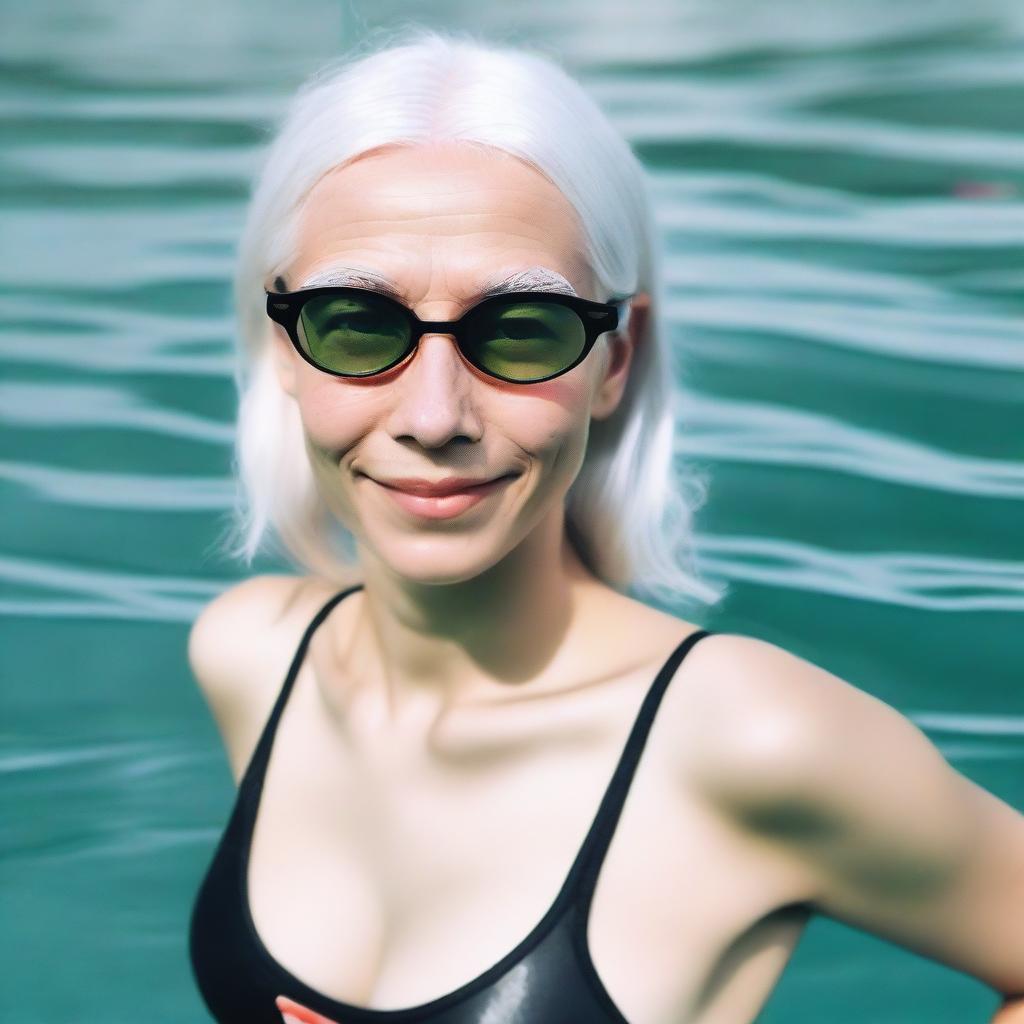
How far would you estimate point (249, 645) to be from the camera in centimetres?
222

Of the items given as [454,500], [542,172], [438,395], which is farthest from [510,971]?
[542,172]

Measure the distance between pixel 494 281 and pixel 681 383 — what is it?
200cm

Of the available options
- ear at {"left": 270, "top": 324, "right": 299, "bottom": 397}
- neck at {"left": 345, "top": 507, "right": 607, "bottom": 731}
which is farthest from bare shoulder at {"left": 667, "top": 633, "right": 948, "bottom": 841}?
ear at {"left": 270, "top": 324, "right": 299, "bottom": 397}

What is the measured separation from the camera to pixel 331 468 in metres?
1.70

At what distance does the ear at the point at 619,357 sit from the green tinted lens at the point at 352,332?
0.29m

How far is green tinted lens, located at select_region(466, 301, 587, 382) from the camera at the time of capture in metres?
1.57

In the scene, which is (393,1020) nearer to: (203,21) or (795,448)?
(795,448)

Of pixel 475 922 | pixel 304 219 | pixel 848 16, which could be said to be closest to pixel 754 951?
pixel 475 922

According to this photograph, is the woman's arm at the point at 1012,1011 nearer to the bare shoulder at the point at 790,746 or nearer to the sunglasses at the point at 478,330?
the bare shoulder at the point at 790,746

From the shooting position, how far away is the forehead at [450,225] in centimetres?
157

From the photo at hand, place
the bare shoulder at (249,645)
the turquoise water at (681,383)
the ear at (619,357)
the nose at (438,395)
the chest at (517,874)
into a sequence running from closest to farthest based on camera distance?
the nose at (438,395) → the chest at (517,874) → the ear at (619,357) → the bare shoulder at (249,645) → the turquoise water at (681,383)

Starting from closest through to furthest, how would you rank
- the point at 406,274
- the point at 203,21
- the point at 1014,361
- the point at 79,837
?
the point at 406,274
the point at 79,837
the point at 1014,361
the point at 203,21

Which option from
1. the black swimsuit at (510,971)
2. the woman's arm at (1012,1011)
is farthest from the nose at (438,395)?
the woman's arm at (1012,1011)

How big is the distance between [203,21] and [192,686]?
182cm
